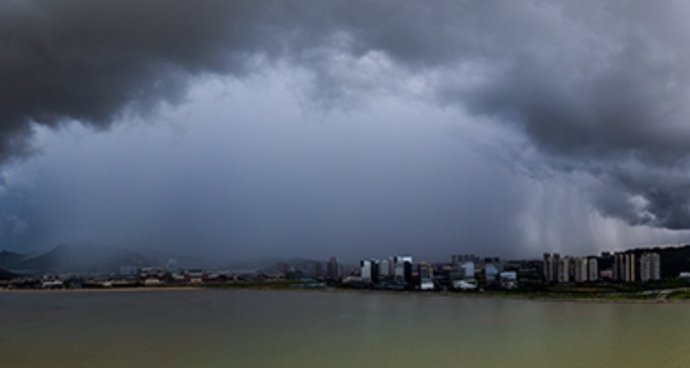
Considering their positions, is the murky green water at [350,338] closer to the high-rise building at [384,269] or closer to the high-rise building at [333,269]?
the high-rise building at [384,269]

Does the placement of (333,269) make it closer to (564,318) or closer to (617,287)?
(617,287)

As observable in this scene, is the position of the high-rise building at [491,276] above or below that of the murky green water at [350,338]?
below

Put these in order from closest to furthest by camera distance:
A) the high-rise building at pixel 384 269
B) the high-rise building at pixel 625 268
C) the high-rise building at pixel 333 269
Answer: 1. the high-rise building at pixel 625 268
2. the high-rise building at pixel 384 269
3. the high-rise building at pixel 333 269

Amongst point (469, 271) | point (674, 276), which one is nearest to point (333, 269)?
point (469, 271)

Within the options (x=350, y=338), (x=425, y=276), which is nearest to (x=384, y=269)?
(x=425, y=276)

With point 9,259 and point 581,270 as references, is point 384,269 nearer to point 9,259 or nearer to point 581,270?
point 581,270

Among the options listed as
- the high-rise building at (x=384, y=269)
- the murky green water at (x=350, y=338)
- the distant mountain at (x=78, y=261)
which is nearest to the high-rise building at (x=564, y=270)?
the high-rise building at (x=384, y=269)

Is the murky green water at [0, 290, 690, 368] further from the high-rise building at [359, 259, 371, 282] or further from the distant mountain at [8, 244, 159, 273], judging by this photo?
the distant mountain at [8, 244, 159, 273]

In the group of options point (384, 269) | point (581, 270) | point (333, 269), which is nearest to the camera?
point (581, 270)
